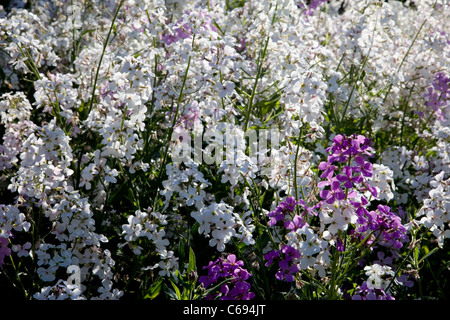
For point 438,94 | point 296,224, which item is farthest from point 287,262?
point 438,94

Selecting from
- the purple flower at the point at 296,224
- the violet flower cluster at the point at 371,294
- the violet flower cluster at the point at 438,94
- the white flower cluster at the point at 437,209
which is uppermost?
the violet flower cluster at the point at 438,94

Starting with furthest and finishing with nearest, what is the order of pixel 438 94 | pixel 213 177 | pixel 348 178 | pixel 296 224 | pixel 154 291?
pixel 438 94 < pixel 213 177 < pixel 154 291 < pixel 296 224 < pixel 348 178

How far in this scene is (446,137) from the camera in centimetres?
312

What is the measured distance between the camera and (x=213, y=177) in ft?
9.27

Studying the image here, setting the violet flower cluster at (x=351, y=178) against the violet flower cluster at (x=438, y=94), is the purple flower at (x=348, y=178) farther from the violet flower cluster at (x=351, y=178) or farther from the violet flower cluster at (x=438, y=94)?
the violet flower cluster at (x=438, y=94)

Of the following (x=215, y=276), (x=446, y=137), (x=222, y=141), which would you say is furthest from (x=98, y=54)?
(x=446, y=137)

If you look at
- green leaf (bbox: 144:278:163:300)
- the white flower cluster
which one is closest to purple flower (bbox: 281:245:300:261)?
the white flower cluster

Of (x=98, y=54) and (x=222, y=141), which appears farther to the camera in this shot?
(x=98, y=54)

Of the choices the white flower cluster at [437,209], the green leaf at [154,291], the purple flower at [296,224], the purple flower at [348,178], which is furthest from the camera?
the green leaf at [154,291]

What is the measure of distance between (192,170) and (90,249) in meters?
0.69

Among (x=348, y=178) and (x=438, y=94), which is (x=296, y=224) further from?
(x=438, y=94)

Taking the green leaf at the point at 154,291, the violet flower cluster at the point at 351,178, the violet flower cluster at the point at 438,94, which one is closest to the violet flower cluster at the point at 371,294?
the violet flower cluster at the point at 351,178

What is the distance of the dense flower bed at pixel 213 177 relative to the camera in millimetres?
2146
